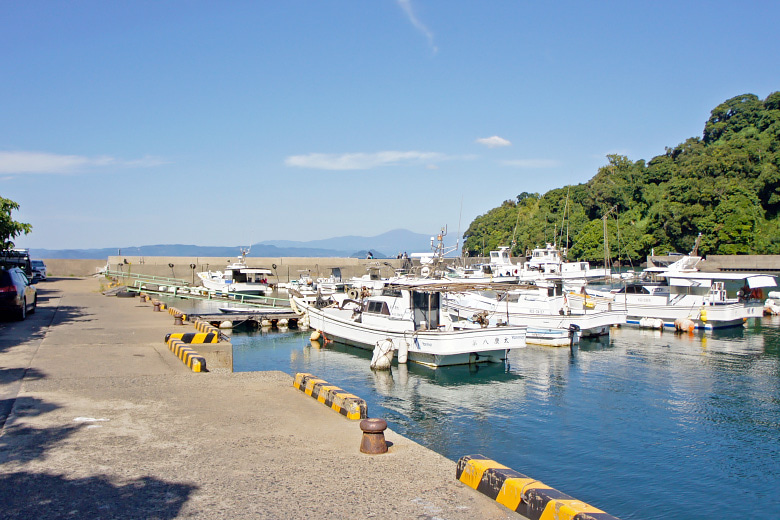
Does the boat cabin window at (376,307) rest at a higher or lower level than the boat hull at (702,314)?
higher

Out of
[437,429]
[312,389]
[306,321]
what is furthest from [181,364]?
[306,321]

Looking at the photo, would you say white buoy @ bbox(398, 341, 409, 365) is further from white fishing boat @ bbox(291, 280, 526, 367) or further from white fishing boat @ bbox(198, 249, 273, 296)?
white fishing boat @ bbox(198, 249, 273, 296)

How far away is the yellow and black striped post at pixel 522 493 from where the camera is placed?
248 inches

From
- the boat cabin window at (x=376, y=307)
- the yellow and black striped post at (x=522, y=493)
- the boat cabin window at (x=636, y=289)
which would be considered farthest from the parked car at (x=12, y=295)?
the boat cabin window at (x=636, y=289)

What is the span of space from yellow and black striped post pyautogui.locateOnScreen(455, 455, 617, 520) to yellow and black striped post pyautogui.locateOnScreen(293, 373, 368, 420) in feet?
9.99

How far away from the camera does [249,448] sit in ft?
28.7

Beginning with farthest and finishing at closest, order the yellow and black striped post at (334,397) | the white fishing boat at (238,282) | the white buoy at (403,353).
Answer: the white fishing boat at (238,282) → the white buoy at (403,353) → the yellow and black striped post at (334,397)

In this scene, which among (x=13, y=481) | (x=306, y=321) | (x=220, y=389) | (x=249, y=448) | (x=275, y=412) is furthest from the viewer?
(x=306, y=321)

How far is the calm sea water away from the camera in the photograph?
41.9 ft

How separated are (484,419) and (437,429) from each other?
1694 millimetres

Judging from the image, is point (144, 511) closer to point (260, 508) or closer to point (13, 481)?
point (260, 508)

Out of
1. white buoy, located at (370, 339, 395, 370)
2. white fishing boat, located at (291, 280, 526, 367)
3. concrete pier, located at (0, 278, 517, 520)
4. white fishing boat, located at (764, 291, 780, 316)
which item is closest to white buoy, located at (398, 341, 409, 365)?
white fishing boat, located at (291, 280, 526, 367)

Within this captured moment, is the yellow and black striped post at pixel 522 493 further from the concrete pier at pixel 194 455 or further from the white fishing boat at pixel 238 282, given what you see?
the white fishing boat at pixel 238 282

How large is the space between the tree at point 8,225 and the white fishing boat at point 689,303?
34.8 meters
